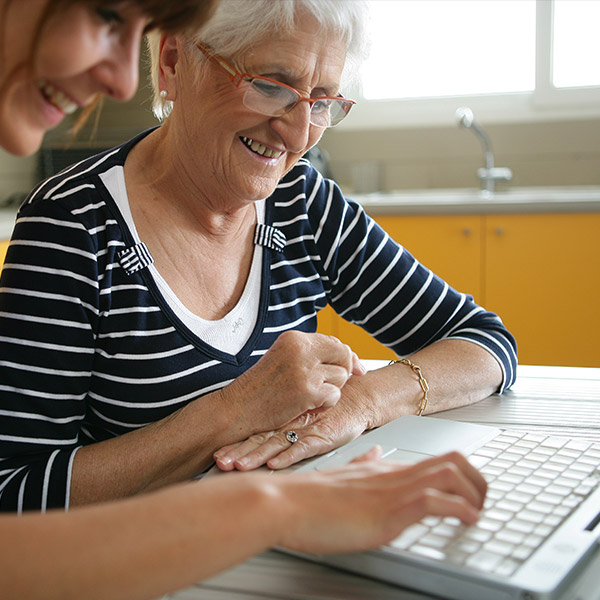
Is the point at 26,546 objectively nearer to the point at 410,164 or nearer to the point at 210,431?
the point at 210,431

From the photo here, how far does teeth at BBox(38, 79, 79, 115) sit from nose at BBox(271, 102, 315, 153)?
0.47 meters

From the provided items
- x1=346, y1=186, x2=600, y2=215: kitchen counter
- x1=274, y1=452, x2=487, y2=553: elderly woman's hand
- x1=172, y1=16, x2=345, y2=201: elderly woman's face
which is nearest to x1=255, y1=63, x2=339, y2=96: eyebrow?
x1=172, y1=16, x2=345, y2=201: elderly woman's face

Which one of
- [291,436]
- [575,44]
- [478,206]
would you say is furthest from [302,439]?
[575,44]

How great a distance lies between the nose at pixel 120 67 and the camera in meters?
0.67

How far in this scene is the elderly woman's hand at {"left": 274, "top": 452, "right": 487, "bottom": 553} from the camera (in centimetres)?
61

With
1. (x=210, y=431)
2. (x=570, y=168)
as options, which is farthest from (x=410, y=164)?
(x=210, y=431)

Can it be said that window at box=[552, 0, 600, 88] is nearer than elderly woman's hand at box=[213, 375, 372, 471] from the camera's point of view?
No

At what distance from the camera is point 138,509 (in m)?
0.57

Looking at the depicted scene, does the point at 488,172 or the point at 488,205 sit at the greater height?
the point at 488,172

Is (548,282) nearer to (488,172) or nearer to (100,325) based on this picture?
(488,172)

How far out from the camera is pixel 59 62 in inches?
25.3

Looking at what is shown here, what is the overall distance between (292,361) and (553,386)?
49cm

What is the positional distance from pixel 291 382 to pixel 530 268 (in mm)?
1969

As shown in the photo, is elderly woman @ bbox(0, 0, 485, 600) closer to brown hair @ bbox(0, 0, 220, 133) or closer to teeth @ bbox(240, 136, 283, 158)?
brown hair @ bbox(0, 0, 220, 133)
